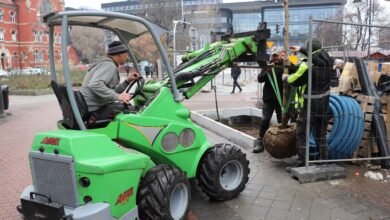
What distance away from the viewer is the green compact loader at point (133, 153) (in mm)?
3568

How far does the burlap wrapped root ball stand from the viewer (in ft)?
21.6

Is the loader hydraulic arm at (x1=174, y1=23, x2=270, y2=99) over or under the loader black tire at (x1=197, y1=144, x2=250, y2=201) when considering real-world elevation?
over

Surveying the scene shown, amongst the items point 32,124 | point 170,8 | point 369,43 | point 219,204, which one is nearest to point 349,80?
point 369,43

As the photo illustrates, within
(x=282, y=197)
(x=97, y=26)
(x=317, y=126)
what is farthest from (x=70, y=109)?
(x=317, y=126)

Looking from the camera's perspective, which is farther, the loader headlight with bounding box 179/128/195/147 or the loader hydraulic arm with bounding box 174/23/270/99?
the loader hydraulic arm with bounding box 174/23/270/99

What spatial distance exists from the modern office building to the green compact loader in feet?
176

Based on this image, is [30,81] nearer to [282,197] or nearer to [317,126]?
[317,126]

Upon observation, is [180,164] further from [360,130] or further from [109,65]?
[360,130]

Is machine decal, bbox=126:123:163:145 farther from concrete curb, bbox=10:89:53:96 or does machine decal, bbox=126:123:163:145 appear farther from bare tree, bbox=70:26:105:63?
concrete curb, bbox=10:89:53:96

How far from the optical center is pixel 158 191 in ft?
13.3

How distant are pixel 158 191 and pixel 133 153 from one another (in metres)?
0.47

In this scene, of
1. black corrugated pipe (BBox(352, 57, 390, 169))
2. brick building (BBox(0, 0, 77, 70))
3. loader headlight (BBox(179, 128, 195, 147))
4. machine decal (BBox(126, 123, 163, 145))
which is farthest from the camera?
brick building (BBox(0, 0, 77, 70))

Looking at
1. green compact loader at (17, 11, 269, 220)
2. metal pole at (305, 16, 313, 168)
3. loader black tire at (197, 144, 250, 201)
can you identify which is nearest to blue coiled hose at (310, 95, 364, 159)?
metal pole at (305, 16, 313, 168)

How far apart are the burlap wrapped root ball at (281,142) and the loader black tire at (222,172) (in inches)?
55.9
